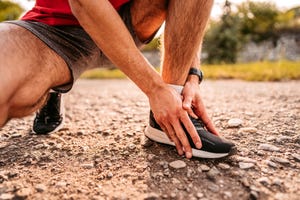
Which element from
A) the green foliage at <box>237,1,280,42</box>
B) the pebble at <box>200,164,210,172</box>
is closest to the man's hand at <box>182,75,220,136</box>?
the pebble at <box>200,164,210,172</box>

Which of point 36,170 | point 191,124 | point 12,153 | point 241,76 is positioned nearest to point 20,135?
point 12,153

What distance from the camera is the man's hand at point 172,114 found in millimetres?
1421

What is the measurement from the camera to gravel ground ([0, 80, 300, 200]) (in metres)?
1.30

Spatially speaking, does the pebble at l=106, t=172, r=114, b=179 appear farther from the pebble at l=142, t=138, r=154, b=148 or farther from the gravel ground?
the pebble at l=142, t=138, r=154, b=148

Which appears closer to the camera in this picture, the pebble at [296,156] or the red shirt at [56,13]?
the pebble at [296,156]

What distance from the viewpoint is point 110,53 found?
1.39 metres

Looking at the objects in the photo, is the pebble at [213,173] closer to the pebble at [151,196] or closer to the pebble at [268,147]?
the pebble at [151,196]

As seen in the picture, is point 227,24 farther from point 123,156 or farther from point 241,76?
point 123,156

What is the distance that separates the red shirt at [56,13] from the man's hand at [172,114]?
618mm

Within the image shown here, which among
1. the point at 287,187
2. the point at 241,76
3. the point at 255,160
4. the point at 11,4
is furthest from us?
the point at 11,4

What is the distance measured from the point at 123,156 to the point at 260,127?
3.25ft

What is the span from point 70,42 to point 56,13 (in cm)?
18

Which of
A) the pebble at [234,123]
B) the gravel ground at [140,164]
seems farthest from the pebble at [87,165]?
the pebble at [234,123]

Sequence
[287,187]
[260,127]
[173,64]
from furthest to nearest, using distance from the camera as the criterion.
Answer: [260,127], [173,64], [287,187]
